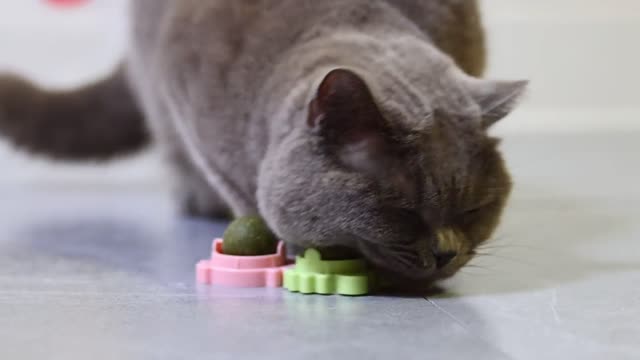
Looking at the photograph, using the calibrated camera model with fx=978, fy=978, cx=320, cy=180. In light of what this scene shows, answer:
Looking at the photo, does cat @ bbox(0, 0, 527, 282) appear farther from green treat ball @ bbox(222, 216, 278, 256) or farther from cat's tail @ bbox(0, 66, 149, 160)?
cat's tail @ bbox(0, 66, 149, 160)

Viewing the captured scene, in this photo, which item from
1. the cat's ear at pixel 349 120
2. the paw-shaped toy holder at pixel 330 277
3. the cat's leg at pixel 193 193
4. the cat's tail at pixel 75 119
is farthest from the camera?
the cat's tail at pixel 75 119

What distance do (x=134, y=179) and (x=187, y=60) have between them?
1432mm

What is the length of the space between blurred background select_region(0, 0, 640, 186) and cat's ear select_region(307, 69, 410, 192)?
1.63 metres

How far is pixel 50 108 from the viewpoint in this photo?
7.94 ft

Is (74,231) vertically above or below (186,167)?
below

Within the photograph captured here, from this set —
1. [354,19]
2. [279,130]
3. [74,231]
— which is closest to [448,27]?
[354,19]

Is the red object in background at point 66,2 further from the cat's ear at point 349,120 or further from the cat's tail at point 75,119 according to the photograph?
the cat's ear at point 349,120

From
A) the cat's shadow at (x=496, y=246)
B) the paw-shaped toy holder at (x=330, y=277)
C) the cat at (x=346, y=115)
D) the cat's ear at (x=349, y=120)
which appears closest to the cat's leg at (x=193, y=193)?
the cat's shadow at (x=496, y=246)

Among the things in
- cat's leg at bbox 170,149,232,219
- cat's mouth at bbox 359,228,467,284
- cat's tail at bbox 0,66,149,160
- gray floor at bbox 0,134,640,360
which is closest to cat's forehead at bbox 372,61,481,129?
cat's mouth at bbox 359,228,467,284

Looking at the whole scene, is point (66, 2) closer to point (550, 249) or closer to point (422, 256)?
point (550, 249)

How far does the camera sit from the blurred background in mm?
2943

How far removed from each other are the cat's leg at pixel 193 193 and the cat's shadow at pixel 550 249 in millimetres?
672

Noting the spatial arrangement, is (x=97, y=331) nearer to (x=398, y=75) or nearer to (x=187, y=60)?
(x=398, y=75)

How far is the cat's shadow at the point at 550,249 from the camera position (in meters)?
1.52
